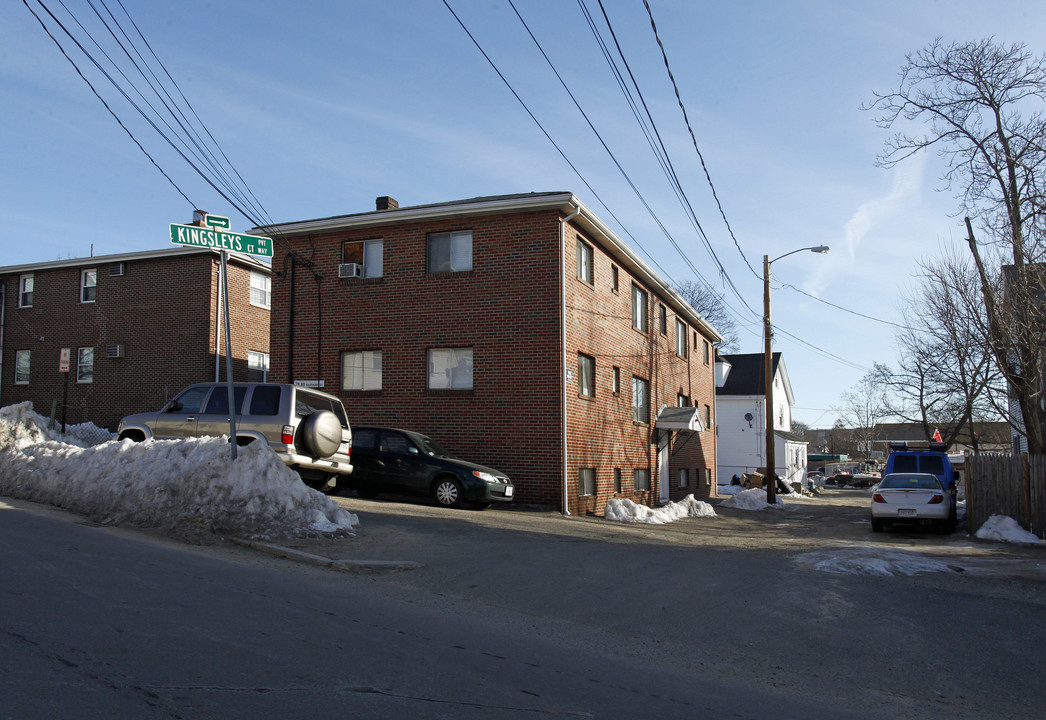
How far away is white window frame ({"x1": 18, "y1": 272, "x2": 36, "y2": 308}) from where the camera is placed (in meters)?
31.2

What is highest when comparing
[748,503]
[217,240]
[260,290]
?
[260,290]

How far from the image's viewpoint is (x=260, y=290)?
30.4 metres

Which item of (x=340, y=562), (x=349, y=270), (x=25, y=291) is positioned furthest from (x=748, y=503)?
(x=25, y=291)

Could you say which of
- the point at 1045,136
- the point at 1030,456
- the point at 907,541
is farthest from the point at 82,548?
the point at 1045,136

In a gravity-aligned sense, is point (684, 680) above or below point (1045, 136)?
below

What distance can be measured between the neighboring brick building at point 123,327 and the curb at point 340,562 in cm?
1847

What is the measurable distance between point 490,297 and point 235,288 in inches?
544

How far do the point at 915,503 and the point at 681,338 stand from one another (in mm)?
13642

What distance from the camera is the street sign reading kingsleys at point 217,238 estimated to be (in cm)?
1041

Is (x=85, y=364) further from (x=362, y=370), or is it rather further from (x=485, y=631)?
(x=485, y=631)

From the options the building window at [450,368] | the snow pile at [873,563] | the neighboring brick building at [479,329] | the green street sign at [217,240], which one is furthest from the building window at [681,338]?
the green street sign at [217,240]

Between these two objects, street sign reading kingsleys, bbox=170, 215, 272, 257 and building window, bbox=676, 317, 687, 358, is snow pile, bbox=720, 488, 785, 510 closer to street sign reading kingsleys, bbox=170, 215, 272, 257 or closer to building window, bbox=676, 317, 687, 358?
building window, bbox=676, 317, 687, 358

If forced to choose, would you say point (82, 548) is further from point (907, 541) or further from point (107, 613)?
point (907, 541)

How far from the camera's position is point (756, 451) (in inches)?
1859
